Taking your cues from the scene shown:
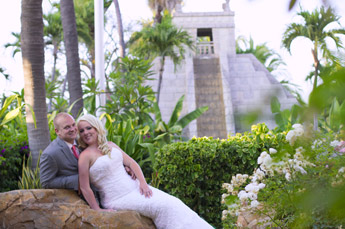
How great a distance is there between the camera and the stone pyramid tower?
2111 centimetres

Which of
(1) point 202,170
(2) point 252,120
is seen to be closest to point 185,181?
(1) point 202,170

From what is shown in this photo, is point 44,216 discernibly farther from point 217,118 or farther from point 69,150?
point 217,118

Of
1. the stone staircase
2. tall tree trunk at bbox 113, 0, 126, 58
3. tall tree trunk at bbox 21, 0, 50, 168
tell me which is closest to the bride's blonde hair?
tall tree trunk at bbox 21, 0, 50, 168

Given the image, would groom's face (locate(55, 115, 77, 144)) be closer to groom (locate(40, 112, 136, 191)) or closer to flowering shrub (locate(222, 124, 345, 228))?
groom (locate(40, 112, 136, 191))

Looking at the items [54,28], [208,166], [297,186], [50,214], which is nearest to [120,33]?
[54,28]

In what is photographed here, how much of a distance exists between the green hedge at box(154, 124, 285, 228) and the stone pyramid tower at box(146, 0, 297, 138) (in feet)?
45.1

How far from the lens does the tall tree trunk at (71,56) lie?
27.4ft

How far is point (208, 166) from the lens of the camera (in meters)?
6.05

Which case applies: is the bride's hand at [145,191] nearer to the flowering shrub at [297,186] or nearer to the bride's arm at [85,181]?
the bride's arm at [85,181]

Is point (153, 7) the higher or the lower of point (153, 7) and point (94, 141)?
the higher

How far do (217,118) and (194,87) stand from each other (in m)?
2.32

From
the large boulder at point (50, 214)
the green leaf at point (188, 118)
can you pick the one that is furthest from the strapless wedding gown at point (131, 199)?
the green leaf at point (188, 118)

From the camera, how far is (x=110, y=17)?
30.4m

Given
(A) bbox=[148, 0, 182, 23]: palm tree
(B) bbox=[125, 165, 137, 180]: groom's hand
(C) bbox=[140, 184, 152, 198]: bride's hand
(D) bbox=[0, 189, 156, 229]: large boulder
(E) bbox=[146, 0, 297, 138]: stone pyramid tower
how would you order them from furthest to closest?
(A) bbox=[148, 0, 182, 23]: palm tree < (E) bbox=[146, 0, 297, 138]: stone pyramid tower < (B) bbox=[125, 165, 137, 180]: groom's hand < (C) bbox=[140, 184, 152, 198]: bride's hand < (D) bbox=[0, 189, 156, 229]: large boulder
